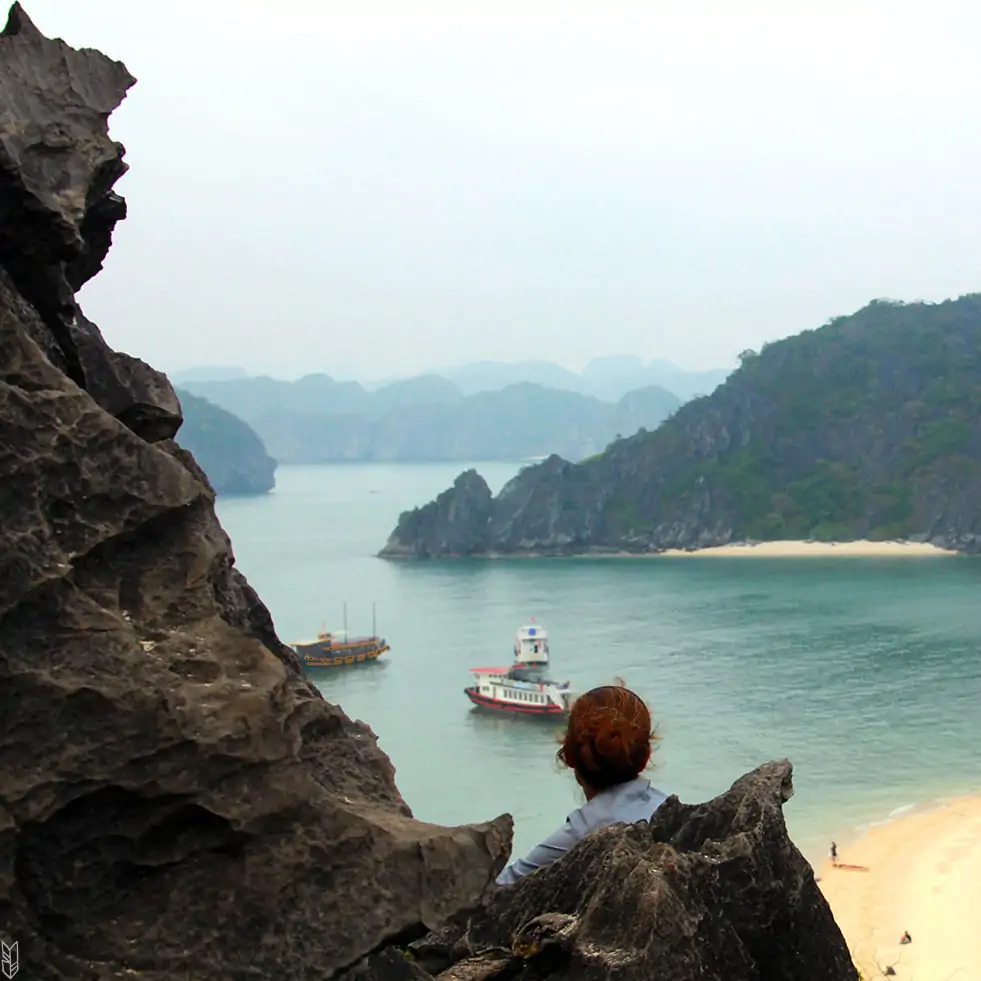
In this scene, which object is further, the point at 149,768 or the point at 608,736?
the point at 608,736

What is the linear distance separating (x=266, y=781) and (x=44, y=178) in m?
1.40

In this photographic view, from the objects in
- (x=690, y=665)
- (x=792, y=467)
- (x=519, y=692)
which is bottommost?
(x=519, y=692)

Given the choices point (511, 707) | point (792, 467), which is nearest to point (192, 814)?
point (511, 707)

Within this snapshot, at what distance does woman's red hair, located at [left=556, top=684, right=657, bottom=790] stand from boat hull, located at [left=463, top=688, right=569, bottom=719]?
24.8 m

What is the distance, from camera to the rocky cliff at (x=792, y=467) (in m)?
60.8

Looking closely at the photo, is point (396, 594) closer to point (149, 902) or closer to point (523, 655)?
point (523, 655)

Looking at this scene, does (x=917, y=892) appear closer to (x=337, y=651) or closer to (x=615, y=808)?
(x=615, y=808)

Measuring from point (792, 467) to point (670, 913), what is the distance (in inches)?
2629

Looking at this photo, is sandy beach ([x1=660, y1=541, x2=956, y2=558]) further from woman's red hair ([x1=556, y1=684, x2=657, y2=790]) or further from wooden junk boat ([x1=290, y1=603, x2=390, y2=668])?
woman's red hair ([x1=556, y1=684, x2=657, y2=790])

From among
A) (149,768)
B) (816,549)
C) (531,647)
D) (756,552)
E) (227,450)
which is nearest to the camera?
(149,768)

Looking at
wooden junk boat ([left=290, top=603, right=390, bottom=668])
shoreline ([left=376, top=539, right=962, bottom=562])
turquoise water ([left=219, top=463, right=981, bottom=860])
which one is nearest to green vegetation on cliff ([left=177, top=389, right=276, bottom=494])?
turquoise water ([left=219, top=463, right=981, bottom=860])

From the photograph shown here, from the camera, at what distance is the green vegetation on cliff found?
330 ft

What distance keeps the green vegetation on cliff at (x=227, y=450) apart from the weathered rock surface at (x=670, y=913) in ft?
324

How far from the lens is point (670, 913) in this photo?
2123 mm
